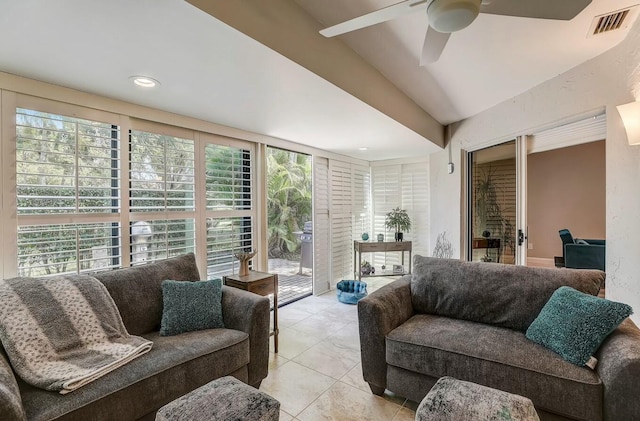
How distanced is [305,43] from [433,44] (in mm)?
683

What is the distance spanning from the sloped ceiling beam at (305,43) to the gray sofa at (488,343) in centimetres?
143

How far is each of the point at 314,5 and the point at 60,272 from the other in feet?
7.70

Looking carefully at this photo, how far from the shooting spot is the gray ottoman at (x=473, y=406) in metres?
→ 1.13

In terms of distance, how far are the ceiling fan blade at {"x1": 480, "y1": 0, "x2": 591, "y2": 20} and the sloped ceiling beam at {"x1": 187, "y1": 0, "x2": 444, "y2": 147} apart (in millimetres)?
873

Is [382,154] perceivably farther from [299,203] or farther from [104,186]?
[104,186]

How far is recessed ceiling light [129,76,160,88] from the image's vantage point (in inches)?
72.9

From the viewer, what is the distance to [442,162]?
4.20 metres

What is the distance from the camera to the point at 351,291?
13.2ft

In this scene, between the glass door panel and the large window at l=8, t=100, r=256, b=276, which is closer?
the large window at l=8, t=100, r=256, b=276

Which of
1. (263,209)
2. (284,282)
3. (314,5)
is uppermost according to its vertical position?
(314,5)

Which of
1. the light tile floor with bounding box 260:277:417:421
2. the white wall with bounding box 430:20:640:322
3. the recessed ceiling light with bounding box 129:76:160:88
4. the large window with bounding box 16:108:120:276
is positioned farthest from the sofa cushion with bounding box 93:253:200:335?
the white wall with bounding box 430:20:640:322

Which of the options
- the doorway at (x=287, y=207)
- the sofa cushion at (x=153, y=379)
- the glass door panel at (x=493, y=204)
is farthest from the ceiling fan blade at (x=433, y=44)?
the doorway at (x=287, y=207)

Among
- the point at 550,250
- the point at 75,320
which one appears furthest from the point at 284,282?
the point at 550,250

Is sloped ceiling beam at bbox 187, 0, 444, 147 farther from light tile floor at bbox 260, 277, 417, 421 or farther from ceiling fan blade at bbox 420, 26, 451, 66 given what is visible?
light tile floor at bbox 260, 277, 417, 421
